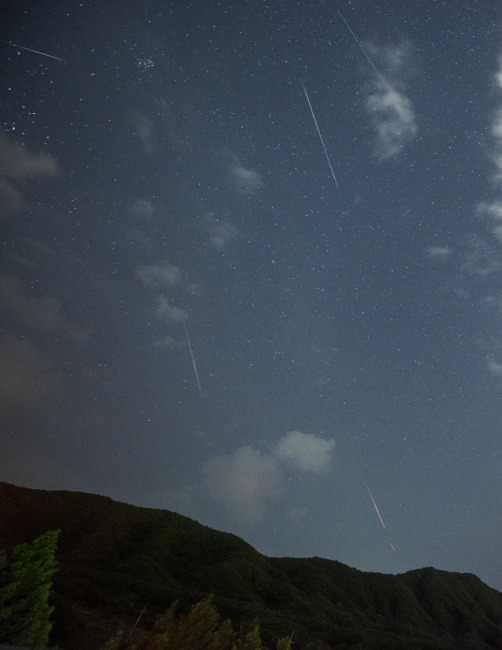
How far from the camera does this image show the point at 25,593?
88.6ft

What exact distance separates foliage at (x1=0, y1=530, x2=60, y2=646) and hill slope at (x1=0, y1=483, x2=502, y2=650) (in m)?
15.6

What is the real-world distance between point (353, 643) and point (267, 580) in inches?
963

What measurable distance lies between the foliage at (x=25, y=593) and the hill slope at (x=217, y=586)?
15.6m

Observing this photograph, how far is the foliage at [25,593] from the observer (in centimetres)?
2605

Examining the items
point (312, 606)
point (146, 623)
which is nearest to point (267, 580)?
point (312, 606)

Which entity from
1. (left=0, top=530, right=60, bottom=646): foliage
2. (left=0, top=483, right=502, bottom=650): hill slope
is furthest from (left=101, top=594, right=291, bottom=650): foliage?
(left=0, top=483, right=502, bottom=650): hill slope

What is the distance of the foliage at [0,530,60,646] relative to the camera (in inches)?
1025

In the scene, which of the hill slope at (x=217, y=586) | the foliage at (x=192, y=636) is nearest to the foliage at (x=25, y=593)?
the foliage at (x=192, y=636)

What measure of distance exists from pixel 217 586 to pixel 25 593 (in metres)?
57.8

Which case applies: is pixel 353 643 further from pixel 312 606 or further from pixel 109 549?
pixel 109 549

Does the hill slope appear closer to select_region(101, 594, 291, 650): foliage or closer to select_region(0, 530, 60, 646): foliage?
select_region(101, 594, 291, 650): foliage

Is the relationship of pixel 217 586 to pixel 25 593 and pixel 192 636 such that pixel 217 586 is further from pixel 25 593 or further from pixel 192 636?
pixel 25 593

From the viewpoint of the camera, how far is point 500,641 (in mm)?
89125

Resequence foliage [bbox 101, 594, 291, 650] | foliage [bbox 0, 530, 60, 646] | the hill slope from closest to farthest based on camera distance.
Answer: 1. foliage [bbox 0, 530, 60, 646]
2. foliage [bbox 101, 594, 291, 650]
3. the hill slope
